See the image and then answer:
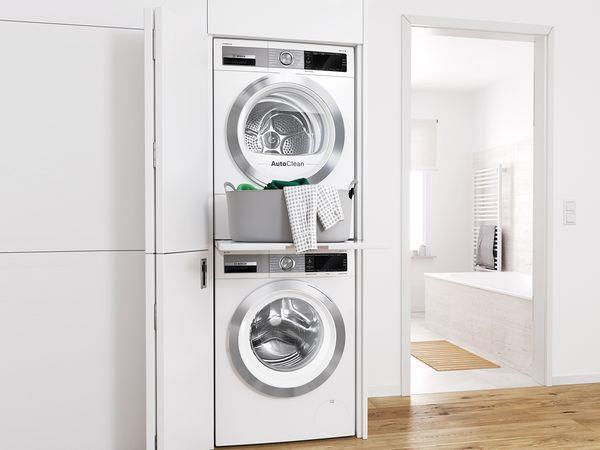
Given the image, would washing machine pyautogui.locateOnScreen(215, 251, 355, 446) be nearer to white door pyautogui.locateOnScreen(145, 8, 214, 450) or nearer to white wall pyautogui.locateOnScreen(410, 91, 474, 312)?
white door pyautogui.locateOnScreen(145, 8, 214, 450)

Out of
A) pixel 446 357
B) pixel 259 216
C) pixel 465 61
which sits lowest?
pixel 446 357

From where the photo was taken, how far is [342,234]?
2246 mm

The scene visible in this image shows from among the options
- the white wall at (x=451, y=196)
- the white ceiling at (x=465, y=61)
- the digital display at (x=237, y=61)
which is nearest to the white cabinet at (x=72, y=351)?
the digital display at (x=237, y=61)

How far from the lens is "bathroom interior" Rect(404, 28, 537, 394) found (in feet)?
12.1

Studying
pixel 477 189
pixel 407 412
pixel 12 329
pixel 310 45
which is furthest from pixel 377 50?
pixel 477 189

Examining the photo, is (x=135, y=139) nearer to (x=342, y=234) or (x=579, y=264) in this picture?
(x=342, y=234)

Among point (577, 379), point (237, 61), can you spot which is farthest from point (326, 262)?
point (577, 379)

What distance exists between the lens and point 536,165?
328 centimetres

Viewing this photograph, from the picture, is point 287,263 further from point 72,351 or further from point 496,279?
point 496,279

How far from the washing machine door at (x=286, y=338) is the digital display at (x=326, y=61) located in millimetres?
1021

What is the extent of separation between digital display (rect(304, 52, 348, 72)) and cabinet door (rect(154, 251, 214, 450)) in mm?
1014

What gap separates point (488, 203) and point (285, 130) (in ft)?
13.1

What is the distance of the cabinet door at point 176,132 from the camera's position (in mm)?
2008

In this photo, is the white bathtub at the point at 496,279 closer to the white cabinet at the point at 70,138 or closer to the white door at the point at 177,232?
the white door at the point at 177,232
